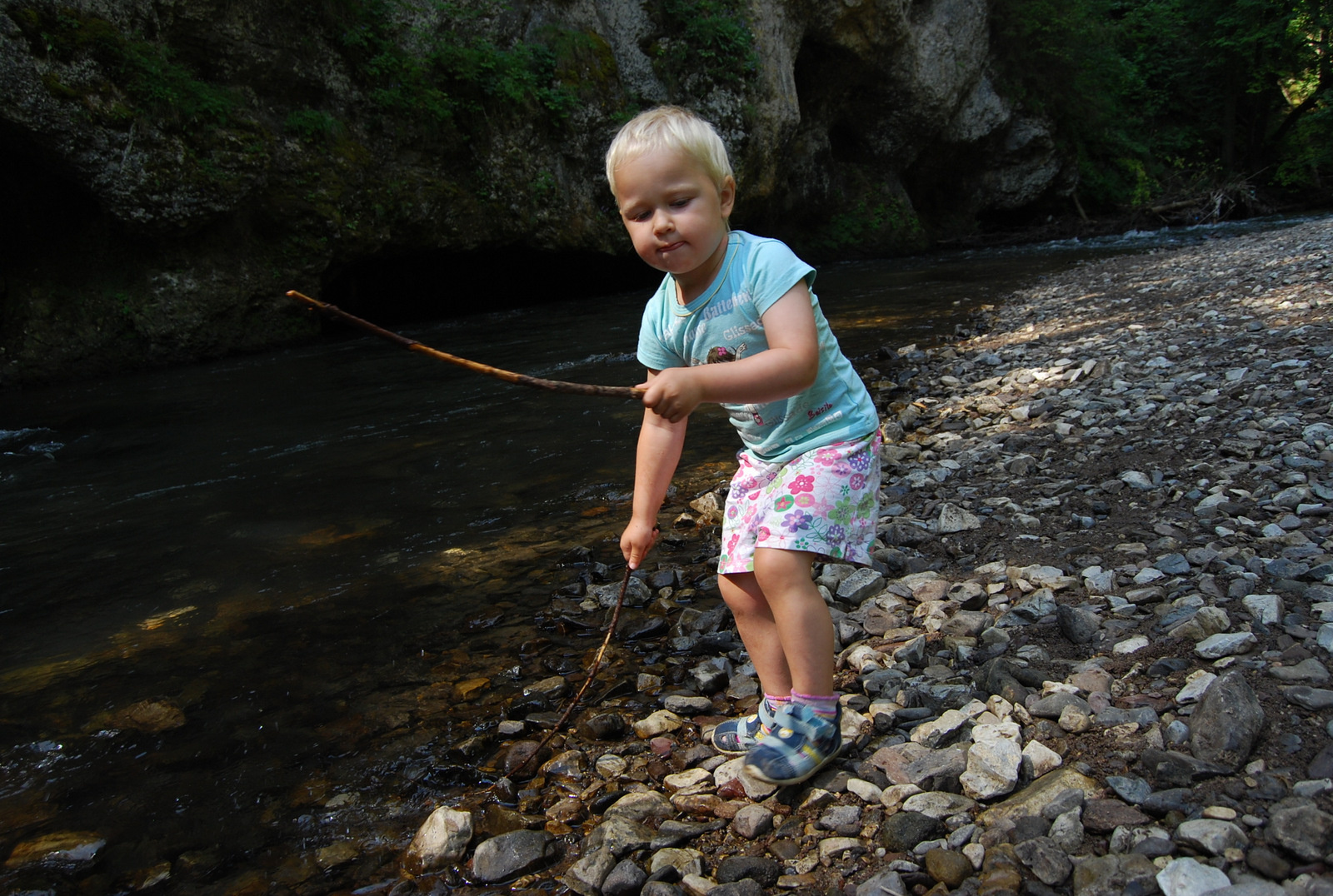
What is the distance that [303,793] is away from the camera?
208cm

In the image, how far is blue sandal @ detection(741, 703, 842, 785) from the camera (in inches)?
73.8

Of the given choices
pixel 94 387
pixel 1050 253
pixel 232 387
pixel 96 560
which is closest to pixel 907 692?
pixel 96 560

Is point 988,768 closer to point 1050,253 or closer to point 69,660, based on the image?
point 69,660

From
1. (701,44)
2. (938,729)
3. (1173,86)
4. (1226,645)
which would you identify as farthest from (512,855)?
(1173,86)

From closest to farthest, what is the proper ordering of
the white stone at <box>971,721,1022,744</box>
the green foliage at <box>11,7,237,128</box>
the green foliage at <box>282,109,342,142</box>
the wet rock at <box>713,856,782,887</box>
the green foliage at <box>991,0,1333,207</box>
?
the wet rock at <box>713,856,782,887</box> → the white stone at <box>971,721,1022,744</box> → the green foliage at <box>11,7,237,128</box> → the green foliage at <box>282,109,342,142</box> → the green foliage at <box>991,0,1333,207</box>

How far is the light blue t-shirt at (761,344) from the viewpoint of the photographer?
1.92 meters

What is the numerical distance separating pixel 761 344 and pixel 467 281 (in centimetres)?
1437

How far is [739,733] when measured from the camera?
2.10 meters

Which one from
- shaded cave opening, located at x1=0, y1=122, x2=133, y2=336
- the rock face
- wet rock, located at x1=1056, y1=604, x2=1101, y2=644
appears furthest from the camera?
shaded cave opening, located at x1=0, y1=122, x2=133, y2=336

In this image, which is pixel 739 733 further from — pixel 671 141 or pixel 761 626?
pixel 671 141

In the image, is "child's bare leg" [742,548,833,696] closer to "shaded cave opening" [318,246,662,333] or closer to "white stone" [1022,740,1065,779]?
"white stone" [1022,740,1065,779]

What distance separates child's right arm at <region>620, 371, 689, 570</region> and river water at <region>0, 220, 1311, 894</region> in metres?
0.73

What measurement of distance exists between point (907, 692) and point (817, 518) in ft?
2.04

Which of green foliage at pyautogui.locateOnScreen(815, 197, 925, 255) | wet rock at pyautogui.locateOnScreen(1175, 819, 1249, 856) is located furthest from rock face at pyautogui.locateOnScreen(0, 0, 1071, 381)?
wet rock at pyautogui.locateOnScreen(1175, 819, 1249, 856)
